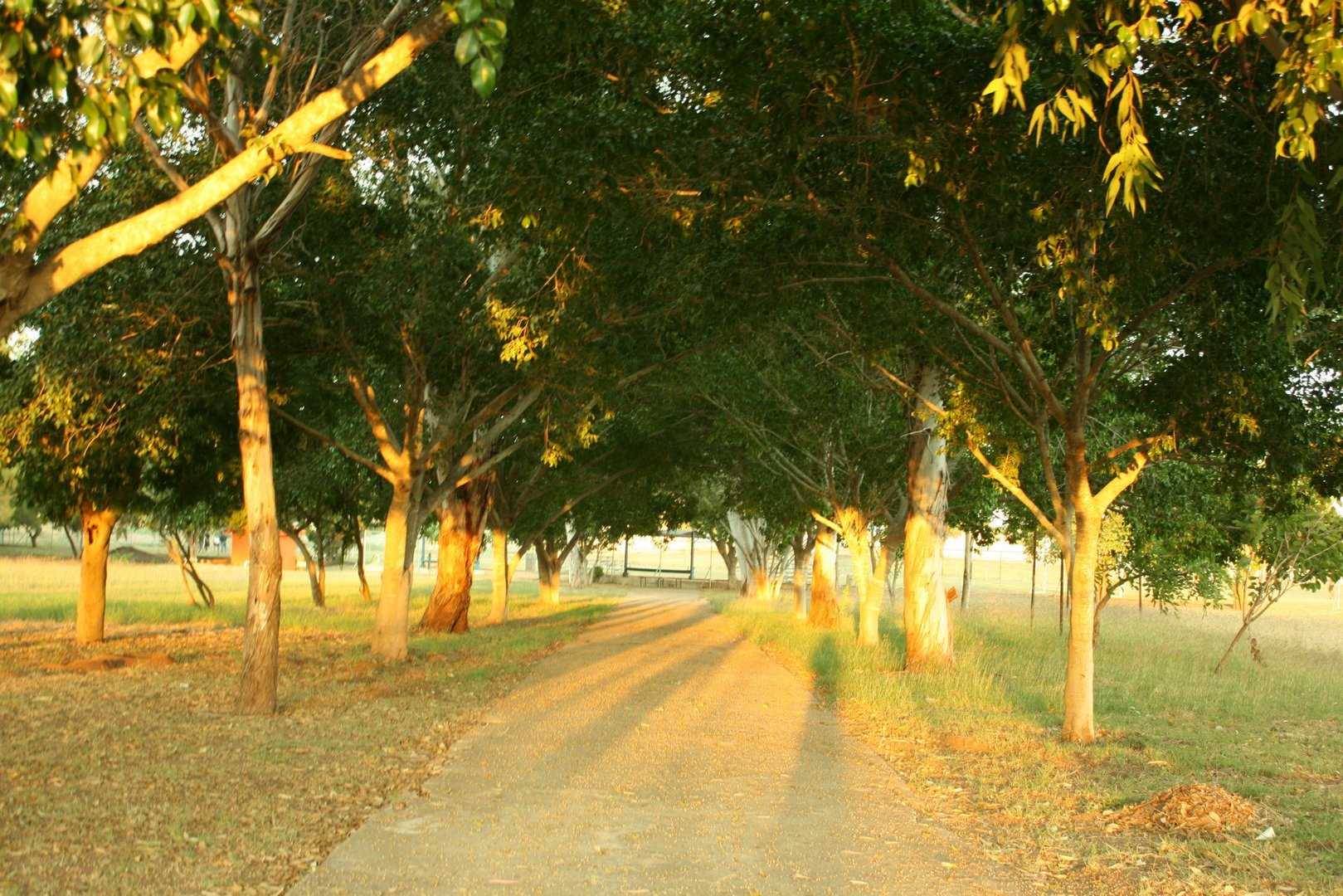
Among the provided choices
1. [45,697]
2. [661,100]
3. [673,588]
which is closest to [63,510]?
[45,697]

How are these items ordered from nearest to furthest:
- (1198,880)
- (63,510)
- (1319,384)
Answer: (1198,880) → (1319,384) → (63,510)

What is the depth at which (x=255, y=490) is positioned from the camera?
12453 mm

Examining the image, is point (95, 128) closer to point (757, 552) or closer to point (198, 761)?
point (198, 761)

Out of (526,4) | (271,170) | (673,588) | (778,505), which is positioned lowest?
(673,588)

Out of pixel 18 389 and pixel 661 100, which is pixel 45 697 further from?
pixel 661 100

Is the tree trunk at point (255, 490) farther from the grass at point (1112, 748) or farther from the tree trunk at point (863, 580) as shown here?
the tree trunk at point (863, 580)

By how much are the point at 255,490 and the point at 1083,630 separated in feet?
26.7

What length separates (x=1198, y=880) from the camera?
6633 millimetres

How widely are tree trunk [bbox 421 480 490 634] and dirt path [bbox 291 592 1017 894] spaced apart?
11154 millimetres

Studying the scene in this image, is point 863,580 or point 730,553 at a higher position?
point 863,580

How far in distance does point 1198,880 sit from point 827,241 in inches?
282

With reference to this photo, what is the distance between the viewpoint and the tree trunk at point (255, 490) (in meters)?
12.3

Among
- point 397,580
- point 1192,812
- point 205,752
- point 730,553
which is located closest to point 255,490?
point 205,752

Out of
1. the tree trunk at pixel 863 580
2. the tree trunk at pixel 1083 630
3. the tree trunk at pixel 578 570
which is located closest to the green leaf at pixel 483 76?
the tree trunk at pixel 1083 630
